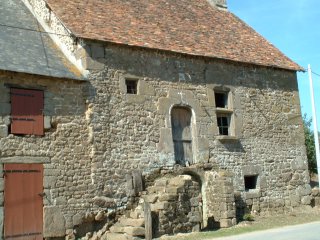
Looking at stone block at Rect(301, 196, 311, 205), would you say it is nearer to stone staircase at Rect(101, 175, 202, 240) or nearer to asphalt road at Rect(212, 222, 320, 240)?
asphalt road at Rect(212, 222, 320, 240)

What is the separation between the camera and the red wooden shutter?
11.7 m

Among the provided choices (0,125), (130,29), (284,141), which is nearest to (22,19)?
(130,29)

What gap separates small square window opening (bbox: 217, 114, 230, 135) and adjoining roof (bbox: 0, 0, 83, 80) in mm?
5576

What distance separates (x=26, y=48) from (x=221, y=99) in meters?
7.15

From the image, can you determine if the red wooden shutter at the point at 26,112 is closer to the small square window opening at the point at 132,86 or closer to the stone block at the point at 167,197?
the small square window opening at the point at 132,86

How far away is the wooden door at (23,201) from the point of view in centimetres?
1124

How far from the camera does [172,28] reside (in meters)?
16.6

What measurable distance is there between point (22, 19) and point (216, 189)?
8.36 metres

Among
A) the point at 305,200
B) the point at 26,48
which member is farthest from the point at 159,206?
the point at 305,200

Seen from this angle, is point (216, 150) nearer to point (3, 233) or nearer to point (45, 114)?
point (45, 114)

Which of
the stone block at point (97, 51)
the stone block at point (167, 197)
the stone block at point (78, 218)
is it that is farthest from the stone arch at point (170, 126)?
the stone block at point (78, 218)

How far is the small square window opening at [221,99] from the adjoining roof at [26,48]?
555 cm

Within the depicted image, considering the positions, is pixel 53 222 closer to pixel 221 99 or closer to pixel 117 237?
pixel 117 237

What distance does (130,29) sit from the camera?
15055 mm
